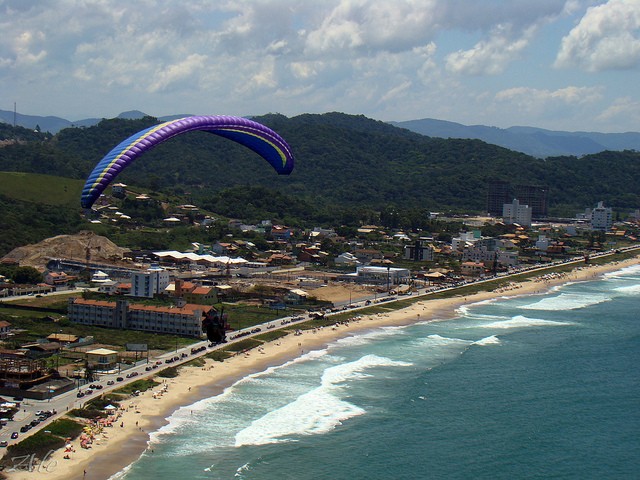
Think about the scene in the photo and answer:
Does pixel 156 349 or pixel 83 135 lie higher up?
pixel 83 135

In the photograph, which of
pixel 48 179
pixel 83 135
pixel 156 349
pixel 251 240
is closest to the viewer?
pixel 156 349

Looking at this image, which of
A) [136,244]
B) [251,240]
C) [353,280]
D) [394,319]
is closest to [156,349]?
[394,319]

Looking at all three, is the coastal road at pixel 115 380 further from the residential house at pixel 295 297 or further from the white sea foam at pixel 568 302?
the white sea foam at pixel 568 302

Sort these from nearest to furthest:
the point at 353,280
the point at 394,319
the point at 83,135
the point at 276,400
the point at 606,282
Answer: the point at 276,400
the point at 394,319
the point at 353,280
the point at 606,282
the point at 83,135

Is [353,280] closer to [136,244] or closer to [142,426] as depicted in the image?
[136,244]

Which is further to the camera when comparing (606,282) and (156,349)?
(606,282)

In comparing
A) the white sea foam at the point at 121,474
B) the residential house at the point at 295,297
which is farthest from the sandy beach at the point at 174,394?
the residential house at the point at 295,297
